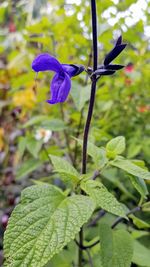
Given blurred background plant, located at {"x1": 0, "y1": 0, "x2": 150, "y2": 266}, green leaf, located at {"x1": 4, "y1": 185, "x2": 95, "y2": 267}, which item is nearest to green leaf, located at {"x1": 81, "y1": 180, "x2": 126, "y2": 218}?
green leaf, located at {"x1": 4, "y1": 185, "x2": 95, "y2": 267}

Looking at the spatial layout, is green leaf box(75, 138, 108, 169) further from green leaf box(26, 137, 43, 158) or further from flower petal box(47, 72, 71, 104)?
green leaf box(26, 137, 43, 158)

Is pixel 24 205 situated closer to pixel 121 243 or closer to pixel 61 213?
pixel 61 213

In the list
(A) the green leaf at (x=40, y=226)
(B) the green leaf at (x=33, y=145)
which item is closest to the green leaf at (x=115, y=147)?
(A) the green leaf at (x=40, y=226)

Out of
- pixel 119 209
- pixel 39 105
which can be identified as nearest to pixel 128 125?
pixel 39 105

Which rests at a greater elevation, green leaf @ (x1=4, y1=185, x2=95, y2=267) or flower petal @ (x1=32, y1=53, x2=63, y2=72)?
flower petal @ (x1=32, y1=53, x2=63, y2=72)

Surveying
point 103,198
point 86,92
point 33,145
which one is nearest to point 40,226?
point 103,198

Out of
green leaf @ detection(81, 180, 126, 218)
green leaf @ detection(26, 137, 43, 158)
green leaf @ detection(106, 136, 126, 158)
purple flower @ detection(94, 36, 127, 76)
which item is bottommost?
green leaf @ detection(26, 137, 43, 158)
